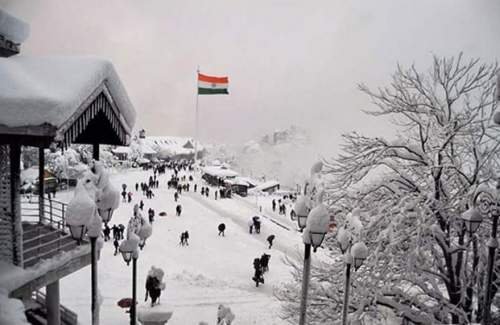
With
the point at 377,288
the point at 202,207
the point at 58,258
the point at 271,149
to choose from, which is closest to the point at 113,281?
the point at 58,258

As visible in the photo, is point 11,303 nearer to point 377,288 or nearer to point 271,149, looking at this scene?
point 377,288

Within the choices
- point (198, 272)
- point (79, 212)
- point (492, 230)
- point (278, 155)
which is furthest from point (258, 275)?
point (278, 155)

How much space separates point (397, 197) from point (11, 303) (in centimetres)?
884

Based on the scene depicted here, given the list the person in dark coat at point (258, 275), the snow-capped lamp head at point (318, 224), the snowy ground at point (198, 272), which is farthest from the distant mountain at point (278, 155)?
the snow-capped lamp head at point (318, 224)

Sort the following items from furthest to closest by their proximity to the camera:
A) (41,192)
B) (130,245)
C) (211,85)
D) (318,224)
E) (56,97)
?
(211,85) → (41,192) → (130,245) → (56,97) → (318,224)

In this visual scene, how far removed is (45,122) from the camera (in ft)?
16.8

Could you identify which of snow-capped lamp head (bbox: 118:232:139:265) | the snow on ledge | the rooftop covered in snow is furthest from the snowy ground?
the rooftop covered in snow

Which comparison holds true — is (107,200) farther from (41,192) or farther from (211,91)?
(211,91)

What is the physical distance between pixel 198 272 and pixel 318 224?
1639cm

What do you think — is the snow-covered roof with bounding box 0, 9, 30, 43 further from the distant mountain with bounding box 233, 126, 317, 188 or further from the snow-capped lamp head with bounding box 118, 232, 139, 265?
the distant mountain with bounding box 233, 126, 317, 188

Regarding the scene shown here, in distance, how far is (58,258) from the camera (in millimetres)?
7281

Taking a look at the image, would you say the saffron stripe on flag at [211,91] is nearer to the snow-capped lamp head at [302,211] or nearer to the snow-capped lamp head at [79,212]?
the snow-capped lamp head at [302,211]

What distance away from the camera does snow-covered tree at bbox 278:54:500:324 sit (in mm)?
8953

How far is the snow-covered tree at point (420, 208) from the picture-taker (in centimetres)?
895
